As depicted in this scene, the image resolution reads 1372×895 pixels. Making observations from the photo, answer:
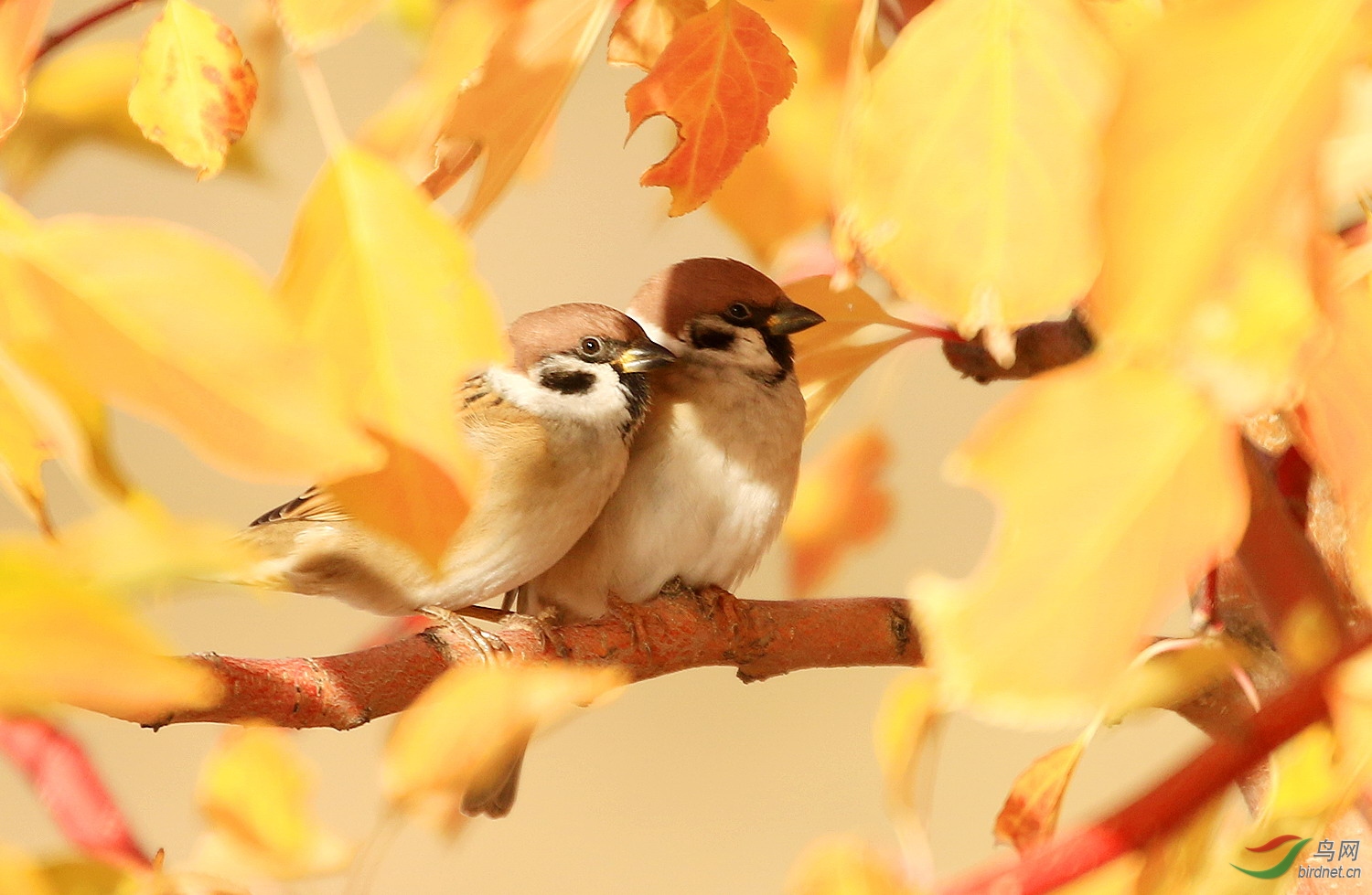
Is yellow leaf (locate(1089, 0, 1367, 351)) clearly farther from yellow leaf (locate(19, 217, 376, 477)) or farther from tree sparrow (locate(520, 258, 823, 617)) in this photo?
tree sparrow (locate(520, 258, 823, 617))

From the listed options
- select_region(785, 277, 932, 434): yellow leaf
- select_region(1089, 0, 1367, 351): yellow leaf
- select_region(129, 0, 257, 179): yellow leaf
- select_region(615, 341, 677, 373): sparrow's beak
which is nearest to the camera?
select_region(1089, 0, 1367, 351): yellow leaf

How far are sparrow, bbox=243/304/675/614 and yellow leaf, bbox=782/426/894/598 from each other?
15cm

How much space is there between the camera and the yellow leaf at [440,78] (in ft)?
0.67

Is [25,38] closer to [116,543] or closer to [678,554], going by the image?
[116,543]

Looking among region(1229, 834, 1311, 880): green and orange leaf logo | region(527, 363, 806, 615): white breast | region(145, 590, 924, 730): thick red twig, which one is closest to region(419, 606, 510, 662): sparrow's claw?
region(145, 590, 924, 730): thick red twig

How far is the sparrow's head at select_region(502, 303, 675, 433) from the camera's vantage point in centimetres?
65

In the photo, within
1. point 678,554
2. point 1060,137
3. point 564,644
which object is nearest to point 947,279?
point 1060,137

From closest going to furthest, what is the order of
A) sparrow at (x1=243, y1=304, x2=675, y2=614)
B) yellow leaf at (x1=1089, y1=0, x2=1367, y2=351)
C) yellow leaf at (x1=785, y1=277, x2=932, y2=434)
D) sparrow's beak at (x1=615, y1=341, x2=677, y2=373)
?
yellow leaf at (x1=1089, y1=0, x2=1367, y2=351), yellow leaf at (x1=785, y1=277, x2=932, y2=434), sparrow at (x1=243, y1=304, x2=675, y2=614), sparrow's beak at (x1=615, y1=341, x2=677, y2=373)

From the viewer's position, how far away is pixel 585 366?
0.66 m

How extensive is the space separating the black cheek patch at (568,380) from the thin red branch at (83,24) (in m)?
0.41

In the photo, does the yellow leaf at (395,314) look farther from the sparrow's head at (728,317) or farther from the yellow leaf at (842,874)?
the sparrow's head at (728,317)

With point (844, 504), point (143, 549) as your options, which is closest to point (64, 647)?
point (143, 549)

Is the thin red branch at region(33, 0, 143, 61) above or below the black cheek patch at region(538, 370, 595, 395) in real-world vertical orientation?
above

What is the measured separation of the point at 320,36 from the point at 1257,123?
115mm
